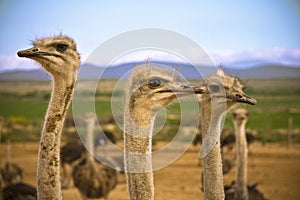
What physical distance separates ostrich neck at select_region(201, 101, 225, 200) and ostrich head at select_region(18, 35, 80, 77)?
103 cm

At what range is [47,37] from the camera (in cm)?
328

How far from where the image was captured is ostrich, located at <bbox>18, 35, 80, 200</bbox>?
308cm

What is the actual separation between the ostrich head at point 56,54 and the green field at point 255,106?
1947 centimetres

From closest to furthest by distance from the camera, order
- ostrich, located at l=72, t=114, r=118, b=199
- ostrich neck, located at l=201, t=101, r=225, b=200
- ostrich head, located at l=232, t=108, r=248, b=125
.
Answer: ostrich neck, located at l=201, t=101, r=225, b=200 → ostrich head, located at l=232, t=108, r=248, b=125 → ostrich, located at l=72, t=114, r=118, b=199

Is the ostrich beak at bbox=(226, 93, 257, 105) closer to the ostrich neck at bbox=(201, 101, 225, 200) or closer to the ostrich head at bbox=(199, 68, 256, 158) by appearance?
the ostrich head at bbox=(199, 68, 256, 158)

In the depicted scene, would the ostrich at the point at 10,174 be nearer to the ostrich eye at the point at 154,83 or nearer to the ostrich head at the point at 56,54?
the ostrich head at the point at 56,54

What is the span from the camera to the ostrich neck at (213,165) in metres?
3.65

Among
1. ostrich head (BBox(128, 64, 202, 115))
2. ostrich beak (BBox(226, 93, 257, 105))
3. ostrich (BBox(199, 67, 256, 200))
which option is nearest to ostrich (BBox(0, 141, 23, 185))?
ostrich (BBox(199, 67, 256, 200))

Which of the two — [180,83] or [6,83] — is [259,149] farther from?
[6,83]

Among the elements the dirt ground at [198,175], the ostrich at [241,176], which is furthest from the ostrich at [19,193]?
the dirt ground at [198,175]

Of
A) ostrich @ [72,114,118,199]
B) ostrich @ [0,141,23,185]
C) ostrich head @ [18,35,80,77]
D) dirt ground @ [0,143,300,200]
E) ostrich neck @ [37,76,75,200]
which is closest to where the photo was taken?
ostrich neck @ [37,76,75,200]

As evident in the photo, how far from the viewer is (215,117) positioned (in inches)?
153

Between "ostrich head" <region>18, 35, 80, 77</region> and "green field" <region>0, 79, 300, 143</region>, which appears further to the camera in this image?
"green field" <region>0, 79, 300, 143</region>

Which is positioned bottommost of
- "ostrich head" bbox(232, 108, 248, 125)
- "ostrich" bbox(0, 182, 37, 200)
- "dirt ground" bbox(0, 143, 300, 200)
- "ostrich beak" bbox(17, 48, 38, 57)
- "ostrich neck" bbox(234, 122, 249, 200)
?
"dirt ground" bbox(0, 143, 300, 200)
